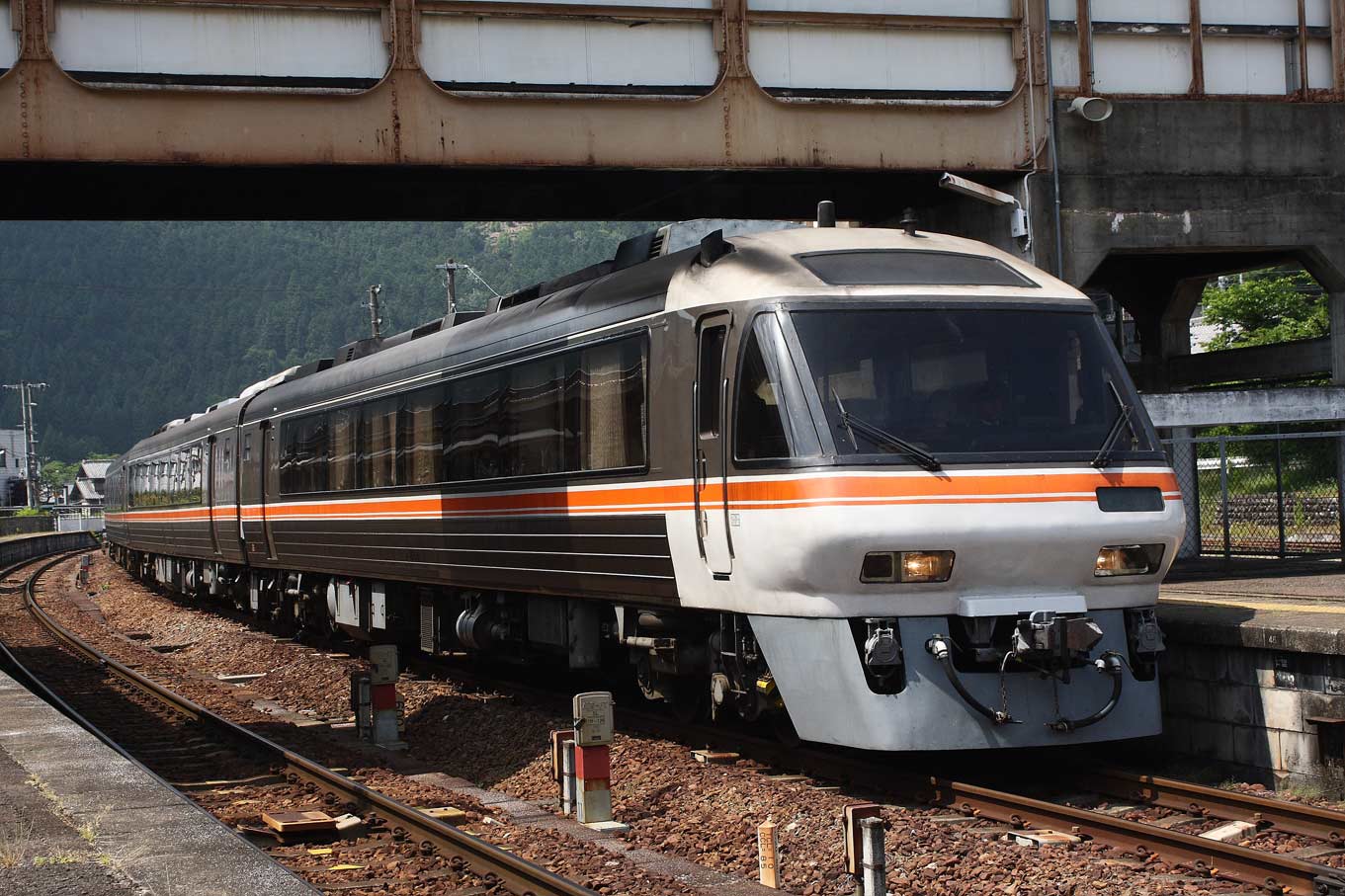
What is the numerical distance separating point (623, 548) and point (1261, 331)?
3255 cm

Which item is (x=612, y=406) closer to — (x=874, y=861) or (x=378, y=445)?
(x=874, y=861)

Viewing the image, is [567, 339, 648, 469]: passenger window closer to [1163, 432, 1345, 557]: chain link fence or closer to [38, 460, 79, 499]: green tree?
[1163, 432, 1345, 557]: chain link fence

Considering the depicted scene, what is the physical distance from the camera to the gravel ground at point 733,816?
699 centimetres

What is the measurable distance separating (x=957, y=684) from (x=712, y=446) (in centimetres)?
200

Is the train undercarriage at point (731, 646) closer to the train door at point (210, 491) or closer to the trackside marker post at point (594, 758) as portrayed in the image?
the trackside marker post at point (594, 758)

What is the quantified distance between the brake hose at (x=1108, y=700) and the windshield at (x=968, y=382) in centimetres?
111

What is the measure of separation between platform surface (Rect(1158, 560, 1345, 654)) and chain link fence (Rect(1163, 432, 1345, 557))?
4.47 feet

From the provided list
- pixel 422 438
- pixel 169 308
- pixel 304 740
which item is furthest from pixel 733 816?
pixel 169 308

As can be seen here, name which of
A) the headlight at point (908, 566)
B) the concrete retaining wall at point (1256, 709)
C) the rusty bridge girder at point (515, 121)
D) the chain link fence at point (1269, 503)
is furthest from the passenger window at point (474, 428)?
the chain link fence at point (1269, 503)

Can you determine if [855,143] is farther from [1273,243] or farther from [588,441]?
[588,441]

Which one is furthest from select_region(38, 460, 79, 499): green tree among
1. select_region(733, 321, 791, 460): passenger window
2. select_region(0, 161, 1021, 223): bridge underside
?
select_region(733, 321, 791, 460): passenger window

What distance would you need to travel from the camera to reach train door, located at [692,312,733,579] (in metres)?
9.20

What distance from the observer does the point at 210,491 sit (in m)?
23.6

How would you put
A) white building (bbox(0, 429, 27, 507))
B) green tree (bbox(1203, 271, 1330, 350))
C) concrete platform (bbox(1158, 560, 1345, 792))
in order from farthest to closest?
1. white building (bbox(0, 429, 27, 507))
2. green tree (bbox(1203, 271, 1330, 350))
3. concrete platform (bbox(1158, 560, 1345, 792))
